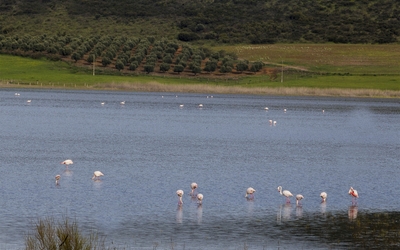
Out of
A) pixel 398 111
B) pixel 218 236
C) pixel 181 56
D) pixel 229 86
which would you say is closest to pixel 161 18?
pixel 181 56

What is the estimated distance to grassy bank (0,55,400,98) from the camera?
108 meters

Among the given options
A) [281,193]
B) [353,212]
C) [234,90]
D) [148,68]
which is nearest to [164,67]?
[148,68]

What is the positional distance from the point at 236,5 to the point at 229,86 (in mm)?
69943

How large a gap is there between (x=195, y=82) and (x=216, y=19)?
177 ft

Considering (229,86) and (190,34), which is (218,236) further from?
(190,34)

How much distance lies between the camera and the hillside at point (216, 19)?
15262cm

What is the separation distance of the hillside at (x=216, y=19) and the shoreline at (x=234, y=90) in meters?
36.7

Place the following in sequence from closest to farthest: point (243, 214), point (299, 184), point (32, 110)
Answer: point (243, 214), point (299, 184), point (32, 110)

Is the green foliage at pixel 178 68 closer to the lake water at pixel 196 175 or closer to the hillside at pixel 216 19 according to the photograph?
the hillside at pixel 216 19

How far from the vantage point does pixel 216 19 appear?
166500mm

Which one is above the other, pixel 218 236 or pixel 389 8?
pixel 389 8

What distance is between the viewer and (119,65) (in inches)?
4648

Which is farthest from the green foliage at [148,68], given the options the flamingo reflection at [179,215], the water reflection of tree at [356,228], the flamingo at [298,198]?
the flamingo reflection at [179,215]

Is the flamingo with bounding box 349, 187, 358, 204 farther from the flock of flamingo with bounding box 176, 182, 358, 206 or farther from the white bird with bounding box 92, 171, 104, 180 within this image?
the white bird with bounding box 92, 171, 104, 180
